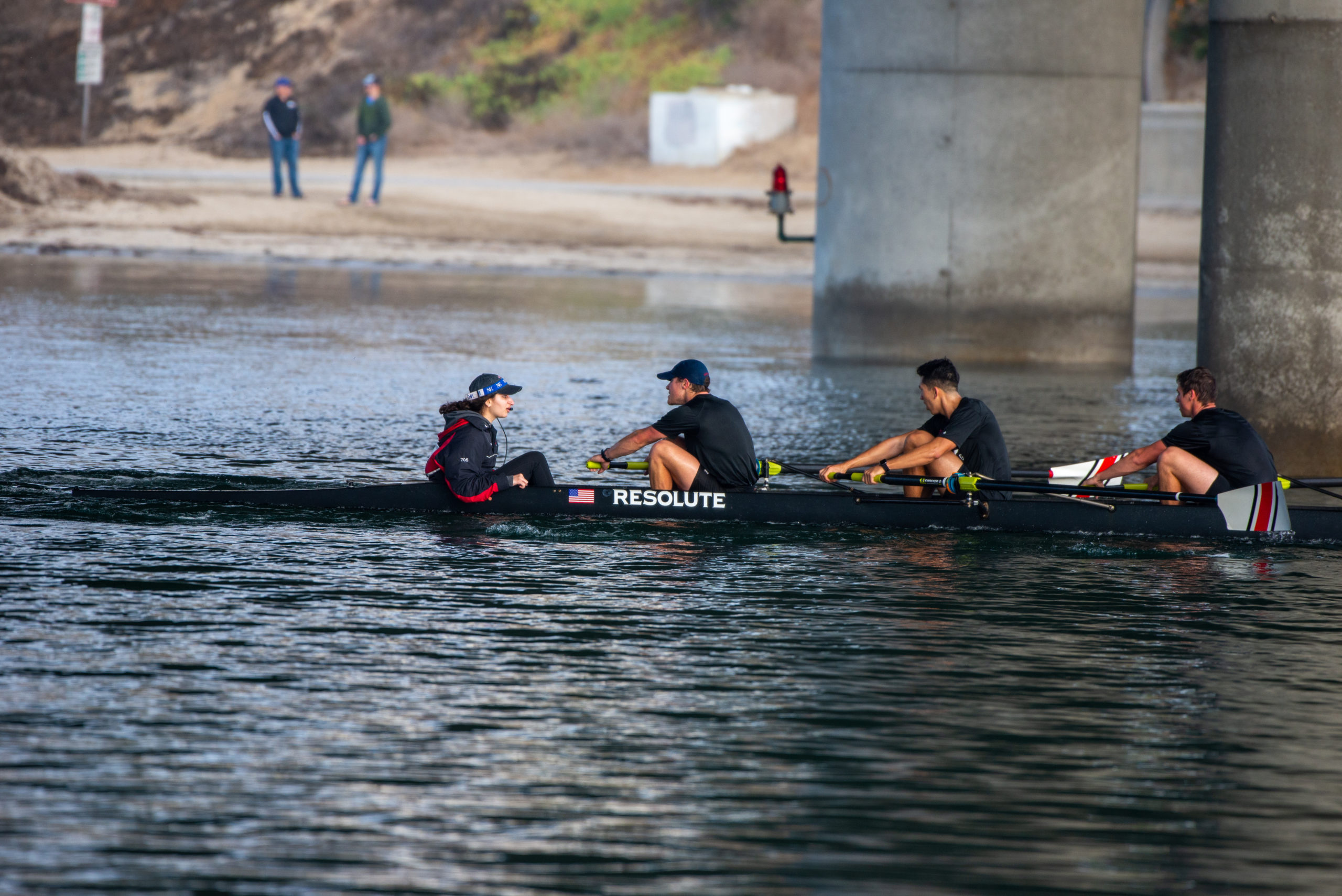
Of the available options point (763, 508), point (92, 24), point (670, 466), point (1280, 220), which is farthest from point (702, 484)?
point (92, 24)

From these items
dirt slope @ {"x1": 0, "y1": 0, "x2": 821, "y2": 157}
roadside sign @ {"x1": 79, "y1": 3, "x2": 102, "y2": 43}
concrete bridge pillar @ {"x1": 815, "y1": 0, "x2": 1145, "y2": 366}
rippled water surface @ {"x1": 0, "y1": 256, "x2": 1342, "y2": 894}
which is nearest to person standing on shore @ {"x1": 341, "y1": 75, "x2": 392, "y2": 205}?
roadside sign @ {"x1": 79, "y1": 3, "x2": 102, "y2": 43}

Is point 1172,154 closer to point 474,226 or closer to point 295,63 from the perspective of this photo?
point 474,226

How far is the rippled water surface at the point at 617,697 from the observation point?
5.58 m

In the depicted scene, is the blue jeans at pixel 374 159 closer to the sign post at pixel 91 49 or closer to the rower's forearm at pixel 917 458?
the sign post at pixel 91 49

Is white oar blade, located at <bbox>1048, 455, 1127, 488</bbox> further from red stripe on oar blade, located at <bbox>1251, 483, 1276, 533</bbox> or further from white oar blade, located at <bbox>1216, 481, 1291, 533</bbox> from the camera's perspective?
red stripe on oar blade, located at <bbox>1251, 483, 1276, 533</bbox>

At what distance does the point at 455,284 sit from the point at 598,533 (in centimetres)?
1677

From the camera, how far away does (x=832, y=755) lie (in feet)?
21.5

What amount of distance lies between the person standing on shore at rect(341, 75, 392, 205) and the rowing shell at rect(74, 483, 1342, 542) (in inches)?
847

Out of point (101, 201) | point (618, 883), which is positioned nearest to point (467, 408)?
point (618, 883)

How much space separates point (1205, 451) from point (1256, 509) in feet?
1.50

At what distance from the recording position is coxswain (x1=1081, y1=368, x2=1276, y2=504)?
1047 cm

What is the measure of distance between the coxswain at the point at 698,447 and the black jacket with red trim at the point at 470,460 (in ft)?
2.29

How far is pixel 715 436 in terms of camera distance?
1100 centimetres

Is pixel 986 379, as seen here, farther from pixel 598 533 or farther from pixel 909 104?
pixel 598 533
